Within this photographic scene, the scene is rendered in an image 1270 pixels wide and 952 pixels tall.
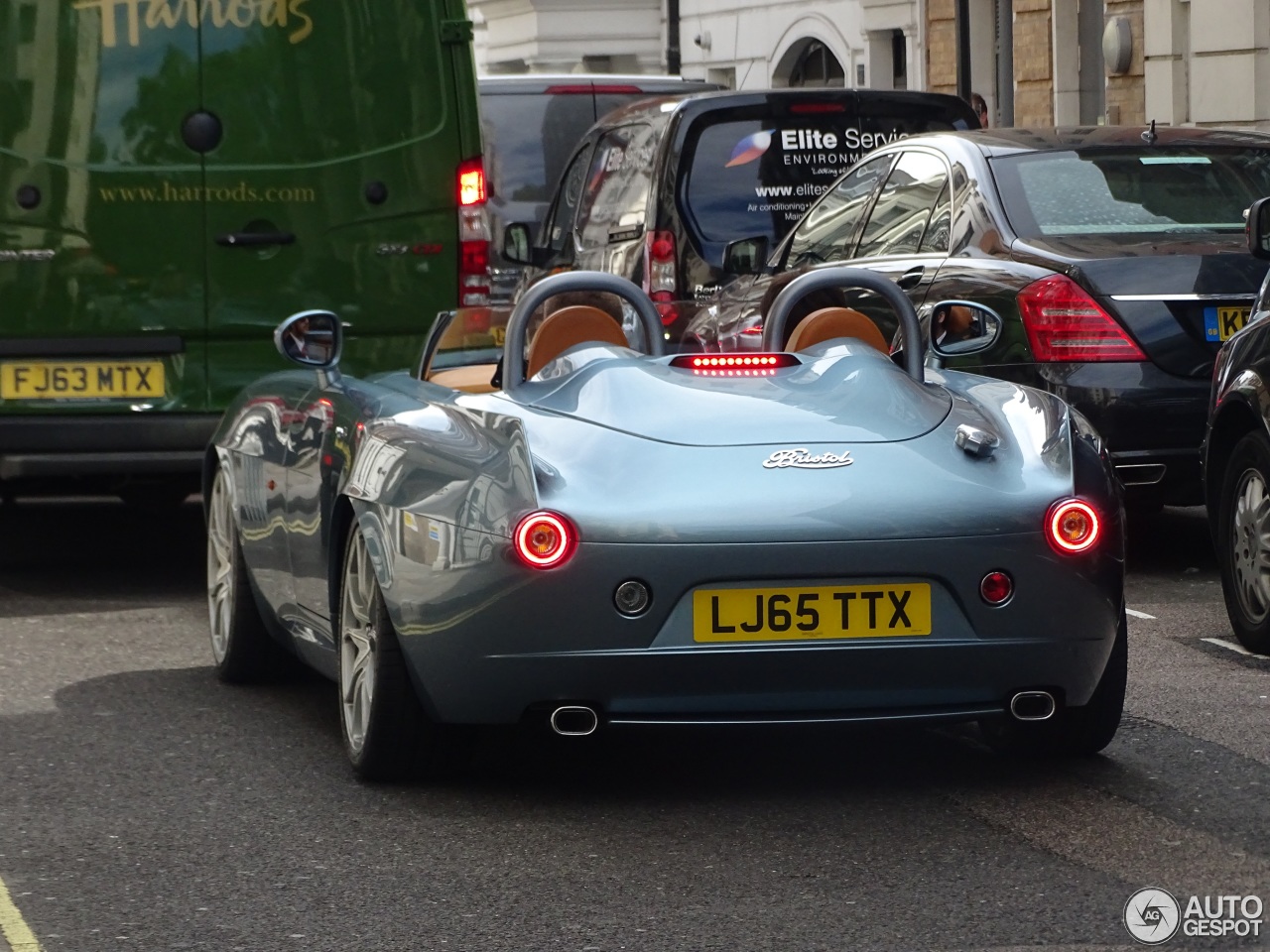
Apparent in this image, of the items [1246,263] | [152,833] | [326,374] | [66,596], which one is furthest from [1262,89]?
[152,833]

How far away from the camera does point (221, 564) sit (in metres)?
7.87

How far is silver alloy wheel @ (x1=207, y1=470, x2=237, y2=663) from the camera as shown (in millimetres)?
7668

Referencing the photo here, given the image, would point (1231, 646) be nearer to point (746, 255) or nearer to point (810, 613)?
point (810, 613)

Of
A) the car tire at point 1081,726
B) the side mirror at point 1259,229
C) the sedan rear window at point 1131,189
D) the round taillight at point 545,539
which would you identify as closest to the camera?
the round taillight at point 545,539

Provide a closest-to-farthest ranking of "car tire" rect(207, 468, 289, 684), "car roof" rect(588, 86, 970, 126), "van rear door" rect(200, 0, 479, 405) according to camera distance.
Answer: "car tire" rect(207, 468, 289, 684) → "van rear door" rect(200, 0, 479, 405) → "car roof" rect(588, 86, 970, 126)

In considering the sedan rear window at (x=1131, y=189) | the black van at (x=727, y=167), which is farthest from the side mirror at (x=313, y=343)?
the black van at (x=727, y=167)

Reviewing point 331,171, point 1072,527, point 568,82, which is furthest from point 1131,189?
point 568,82

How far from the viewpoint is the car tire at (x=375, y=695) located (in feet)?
19.5

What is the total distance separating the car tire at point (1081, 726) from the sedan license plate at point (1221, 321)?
333cm

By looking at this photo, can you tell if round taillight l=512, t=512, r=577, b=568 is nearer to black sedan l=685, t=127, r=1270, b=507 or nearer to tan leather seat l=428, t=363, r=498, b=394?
tan leather seat l=428, t=363, r=498, b=394

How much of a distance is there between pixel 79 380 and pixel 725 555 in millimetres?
4644

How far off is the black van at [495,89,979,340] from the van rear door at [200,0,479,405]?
3184 mm

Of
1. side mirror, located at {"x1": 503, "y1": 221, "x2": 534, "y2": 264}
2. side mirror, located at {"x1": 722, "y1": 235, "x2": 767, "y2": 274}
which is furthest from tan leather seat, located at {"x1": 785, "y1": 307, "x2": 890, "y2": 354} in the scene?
side mirror, located at {"x1": 503, "y1": 221, "x2": 534, "y2": 264}

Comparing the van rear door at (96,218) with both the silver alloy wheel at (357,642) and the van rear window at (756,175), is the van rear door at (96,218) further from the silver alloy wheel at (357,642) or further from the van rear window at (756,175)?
the van rear window at (756,175)
